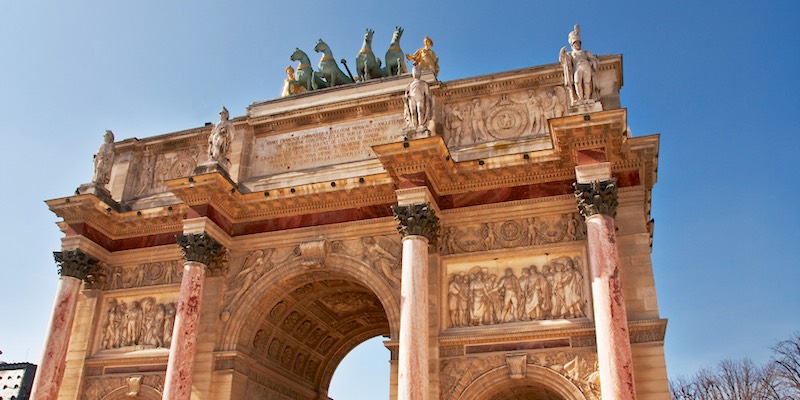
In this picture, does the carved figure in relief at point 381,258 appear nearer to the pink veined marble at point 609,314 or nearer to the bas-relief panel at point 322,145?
the bas-relief panel at point 322,145

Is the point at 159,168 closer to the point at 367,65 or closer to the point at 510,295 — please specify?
the point at 367,65

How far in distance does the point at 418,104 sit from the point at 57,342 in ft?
38.1

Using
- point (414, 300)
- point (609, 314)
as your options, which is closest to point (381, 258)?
point (414, 300)

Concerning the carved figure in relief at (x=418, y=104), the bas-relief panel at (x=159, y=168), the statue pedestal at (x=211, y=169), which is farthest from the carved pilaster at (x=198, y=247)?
the carved figure in relief at (x=418, y=104)

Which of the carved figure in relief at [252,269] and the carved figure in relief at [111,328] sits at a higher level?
the carved figure in relief at [252,269]

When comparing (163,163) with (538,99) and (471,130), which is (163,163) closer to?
(471,130)

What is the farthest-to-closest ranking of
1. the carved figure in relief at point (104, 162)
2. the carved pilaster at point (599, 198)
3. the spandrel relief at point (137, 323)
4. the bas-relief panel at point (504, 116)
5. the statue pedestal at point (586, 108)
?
the carved figure in relief at point (104, 162), the spandrel relief at point (137, 323), the bas-relief panel at point (504, 116), the statue pedestal at point (586, 108), the carved pilaster at point (599, 198)

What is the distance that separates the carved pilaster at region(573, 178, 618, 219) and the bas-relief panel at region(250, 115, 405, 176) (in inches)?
228

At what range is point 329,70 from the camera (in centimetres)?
2270

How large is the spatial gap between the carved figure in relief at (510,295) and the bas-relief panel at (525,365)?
0.96 meters

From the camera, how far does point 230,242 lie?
19.5m

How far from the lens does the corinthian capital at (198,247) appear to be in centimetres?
1827

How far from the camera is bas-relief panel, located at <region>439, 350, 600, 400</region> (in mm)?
14883

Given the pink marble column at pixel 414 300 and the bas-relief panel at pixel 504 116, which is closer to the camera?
the pink marble column at pixel 414 300
